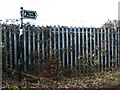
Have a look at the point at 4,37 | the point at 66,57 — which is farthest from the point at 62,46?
the point at 4,37

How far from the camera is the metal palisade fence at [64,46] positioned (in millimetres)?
9734

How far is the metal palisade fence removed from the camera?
31.9 feet

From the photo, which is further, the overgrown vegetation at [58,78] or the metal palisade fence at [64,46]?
the metal palisade fence at [64,46]

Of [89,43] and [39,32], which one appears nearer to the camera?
[39,32]

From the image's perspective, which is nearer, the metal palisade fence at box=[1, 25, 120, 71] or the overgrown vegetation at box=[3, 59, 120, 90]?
the overgrown vegetation at box=[3, 59, 120, 90]

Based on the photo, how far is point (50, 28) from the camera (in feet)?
34.4

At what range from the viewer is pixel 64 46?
10680 mm

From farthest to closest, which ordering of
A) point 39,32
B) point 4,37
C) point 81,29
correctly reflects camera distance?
point 81,29, point 39,32, point 4,37

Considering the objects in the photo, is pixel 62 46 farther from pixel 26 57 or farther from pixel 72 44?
pixel 26 57

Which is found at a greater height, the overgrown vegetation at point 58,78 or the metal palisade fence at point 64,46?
the metal palisade fence at point 64,46

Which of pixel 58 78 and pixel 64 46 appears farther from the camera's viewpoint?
pixel 64 46

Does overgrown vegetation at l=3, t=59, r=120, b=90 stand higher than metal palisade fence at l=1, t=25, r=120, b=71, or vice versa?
metal palisade fence at l=1, t=25, r=120, b=71

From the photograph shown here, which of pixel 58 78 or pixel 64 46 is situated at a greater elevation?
pixel 64 46

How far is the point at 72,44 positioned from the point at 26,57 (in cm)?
193
